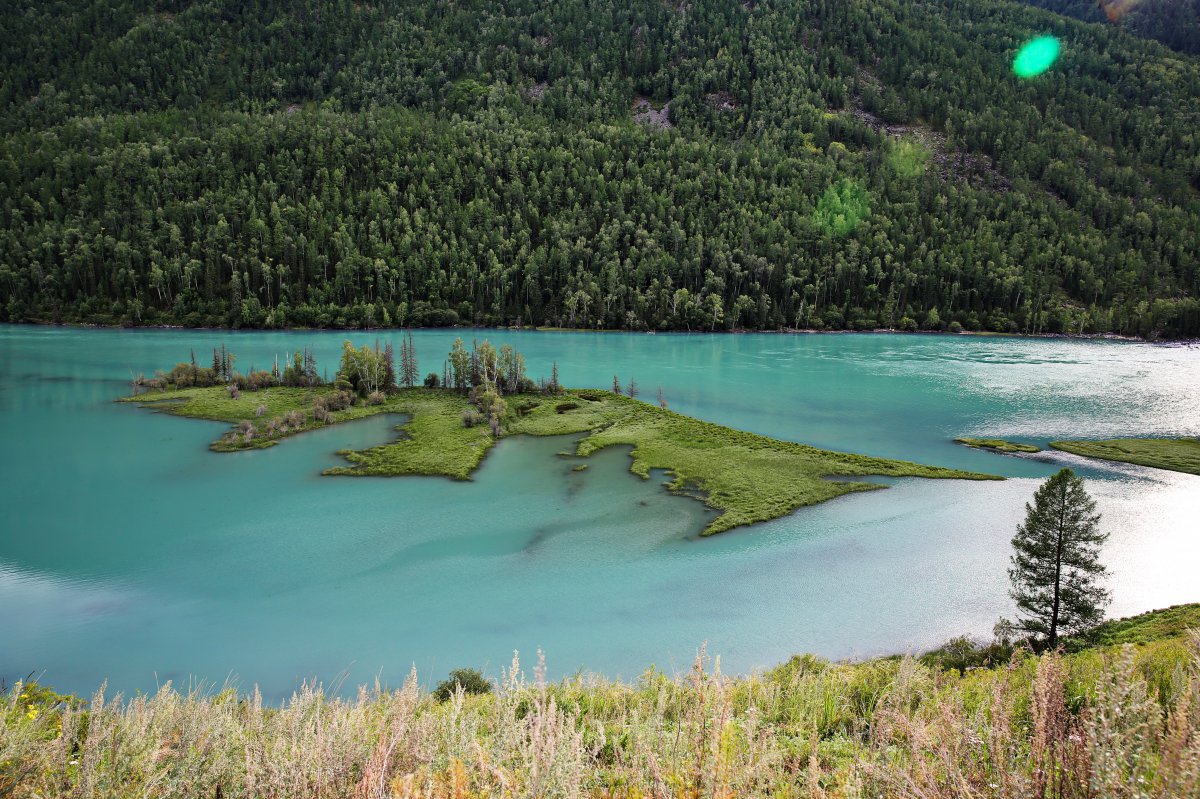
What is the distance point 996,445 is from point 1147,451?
10.6 metres

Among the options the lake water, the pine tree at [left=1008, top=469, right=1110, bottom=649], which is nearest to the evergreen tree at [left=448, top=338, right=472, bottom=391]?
the lake water

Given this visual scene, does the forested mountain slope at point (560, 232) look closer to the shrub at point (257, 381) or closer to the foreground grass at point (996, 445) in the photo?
the shrub at point (257, 381)

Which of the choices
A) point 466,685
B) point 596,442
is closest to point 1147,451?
point 596,442

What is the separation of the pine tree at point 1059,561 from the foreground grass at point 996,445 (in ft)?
93.7

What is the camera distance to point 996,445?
5072 cm

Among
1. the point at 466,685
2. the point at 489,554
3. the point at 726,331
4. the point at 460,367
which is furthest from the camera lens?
the point at 726,331

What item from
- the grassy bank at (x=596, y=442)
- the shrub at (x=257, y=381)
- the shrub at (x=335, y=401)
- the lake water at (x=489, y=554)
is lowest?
the lake water at (x=489, y=554)

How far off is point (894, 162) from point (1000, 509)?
178053 millimetres

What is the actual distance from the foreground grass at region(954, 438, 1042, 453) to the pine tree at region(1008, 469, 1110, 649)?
28562 mm

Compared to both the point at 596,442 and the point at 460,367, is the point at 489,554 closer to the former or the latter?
the point at 596,442

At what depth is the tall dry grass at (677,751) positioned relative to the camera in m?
4.70

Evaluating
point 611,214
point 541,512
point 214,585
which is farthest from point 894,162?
point 214,585

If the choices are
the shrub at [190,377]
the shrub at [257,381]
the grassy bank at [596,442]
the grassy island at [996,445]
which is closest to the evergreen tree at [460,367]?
the grassy bank at [596,442]

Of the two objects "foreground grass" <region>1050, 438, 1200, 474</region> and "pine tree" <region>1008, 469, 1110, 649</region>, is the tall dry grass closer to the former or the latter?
"pine tree" <region>1008, 469, 1110, 649</region>
